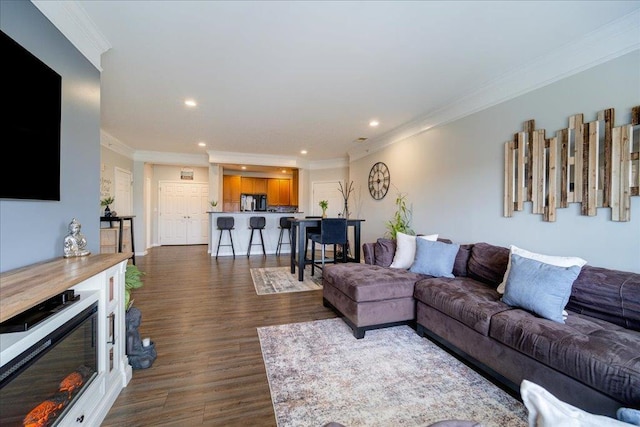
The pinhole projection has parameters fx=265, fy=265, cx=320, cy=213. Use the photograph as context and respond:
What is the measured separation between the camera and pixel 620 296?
1.72 metres

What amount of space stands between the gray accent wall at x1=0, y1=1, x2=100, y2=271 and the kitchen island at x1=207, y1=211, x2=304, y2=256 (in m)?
4.60

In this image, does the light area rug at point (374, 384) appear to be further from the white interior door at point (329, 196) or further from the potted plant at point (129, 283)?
the white interior door at point (329, 196)

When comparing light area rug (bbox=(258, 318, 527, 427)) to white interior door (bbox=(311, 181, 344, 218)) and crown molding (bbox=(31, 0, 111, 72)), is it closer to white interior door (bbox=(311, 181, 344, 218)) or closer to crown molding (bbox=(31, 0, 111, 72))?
crown molding (bbox=(31, 0, 111, 72))

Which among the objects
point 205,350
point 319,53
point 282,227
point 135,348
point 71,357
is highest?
point 319,53

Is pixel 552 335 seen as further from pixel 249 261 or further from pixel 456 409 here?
pixel 249 261

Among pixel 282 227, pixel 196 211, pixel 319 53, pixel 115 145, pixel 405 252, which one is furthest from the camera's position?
pixel 196 211

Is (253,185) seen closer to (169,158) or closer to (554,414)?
(169,158)

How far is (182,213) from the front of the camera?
8.41 metres

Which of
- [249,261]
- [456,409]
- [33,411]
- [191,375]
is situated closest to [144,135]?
[249,261]

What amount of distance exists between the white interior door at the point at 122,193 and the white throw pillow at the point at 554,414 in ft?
22.5

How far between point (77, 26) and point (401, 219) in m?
4.33

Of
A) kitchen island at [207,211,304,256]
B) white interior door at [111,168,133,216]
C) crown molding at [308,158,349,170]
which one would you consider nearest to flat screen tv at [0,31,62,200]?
white interior door at [111,168,133,216]

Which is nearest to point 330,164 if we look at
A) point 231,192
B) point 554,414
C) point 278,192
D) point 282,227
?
point 282,227

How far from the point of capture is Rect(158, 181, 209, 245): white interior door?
8219 millimetres
